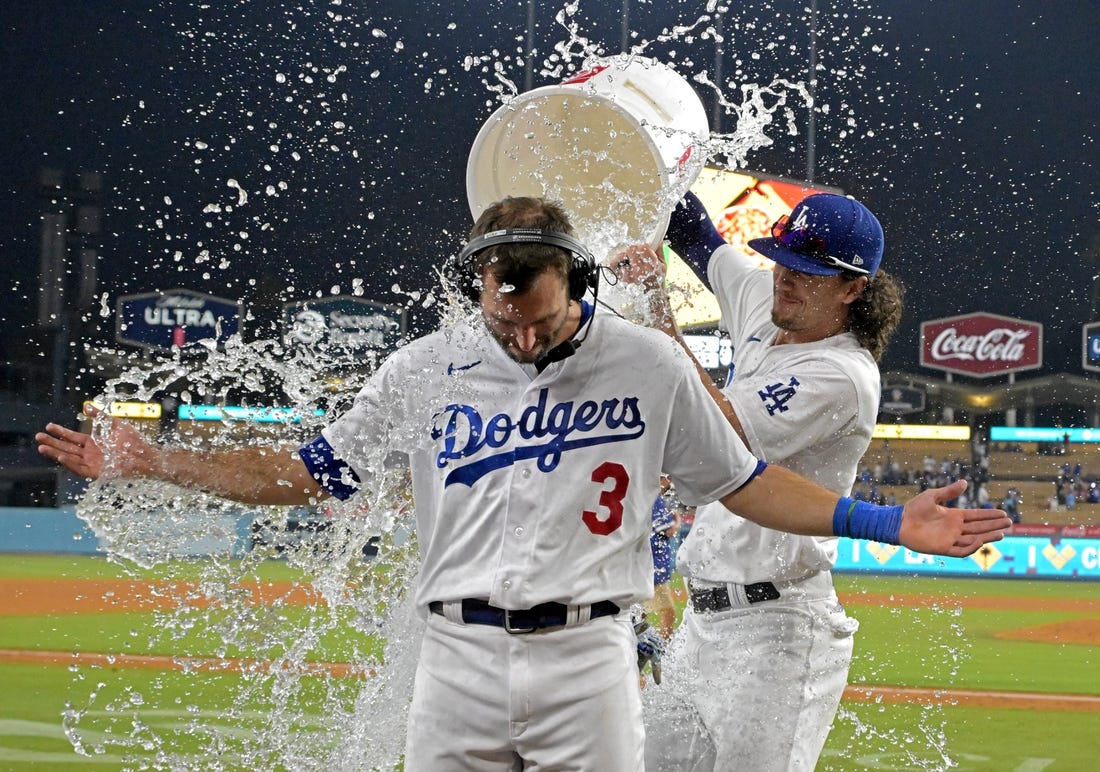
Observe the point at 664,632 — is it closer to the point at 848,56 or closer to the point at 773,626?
the point at 773,626

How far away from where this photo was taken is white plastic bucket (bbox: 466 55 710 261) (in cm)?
323

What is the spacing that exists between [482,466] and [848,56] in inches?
980

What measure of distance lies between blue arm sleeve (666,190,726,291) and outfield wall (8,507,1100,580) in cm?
1464

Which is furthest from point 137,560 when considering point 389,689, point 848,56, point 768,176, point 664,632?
point 848,56

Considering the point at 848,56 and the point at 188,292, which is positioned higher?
the point at 848,56

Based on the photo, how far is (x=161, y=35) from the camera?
28.0m

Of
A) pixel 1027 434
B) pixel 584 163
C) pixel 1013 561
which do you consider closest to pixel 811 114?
pixel 1013 561

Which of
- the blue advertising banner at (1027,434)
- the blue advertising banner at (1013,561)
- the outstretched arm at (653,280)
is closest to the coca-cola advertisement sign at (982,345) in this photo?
the blue advertising banner at (1027,434)

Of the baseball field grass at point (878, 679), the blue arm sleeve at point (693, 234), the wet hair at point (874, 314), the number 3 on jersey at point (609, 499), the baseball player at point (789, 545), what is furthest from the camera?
the baseball field grass at point (878, 679)

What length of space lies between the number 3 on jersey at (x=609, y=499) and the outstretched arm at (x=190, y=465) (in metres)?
0.69

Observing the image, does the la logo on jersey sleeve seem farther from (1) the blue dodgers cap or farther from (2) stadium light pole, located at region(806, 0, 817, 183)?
(2) stadium light pole, located at region(806, 0, 817, 183)

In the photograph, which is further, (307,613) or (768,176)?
(768,176)

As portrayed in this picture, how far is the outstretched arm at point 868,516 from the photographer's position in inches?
96.4

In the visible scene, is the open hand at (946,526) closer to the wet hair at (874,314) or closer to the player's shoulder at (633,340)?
the player's shoulder at (633,340)
